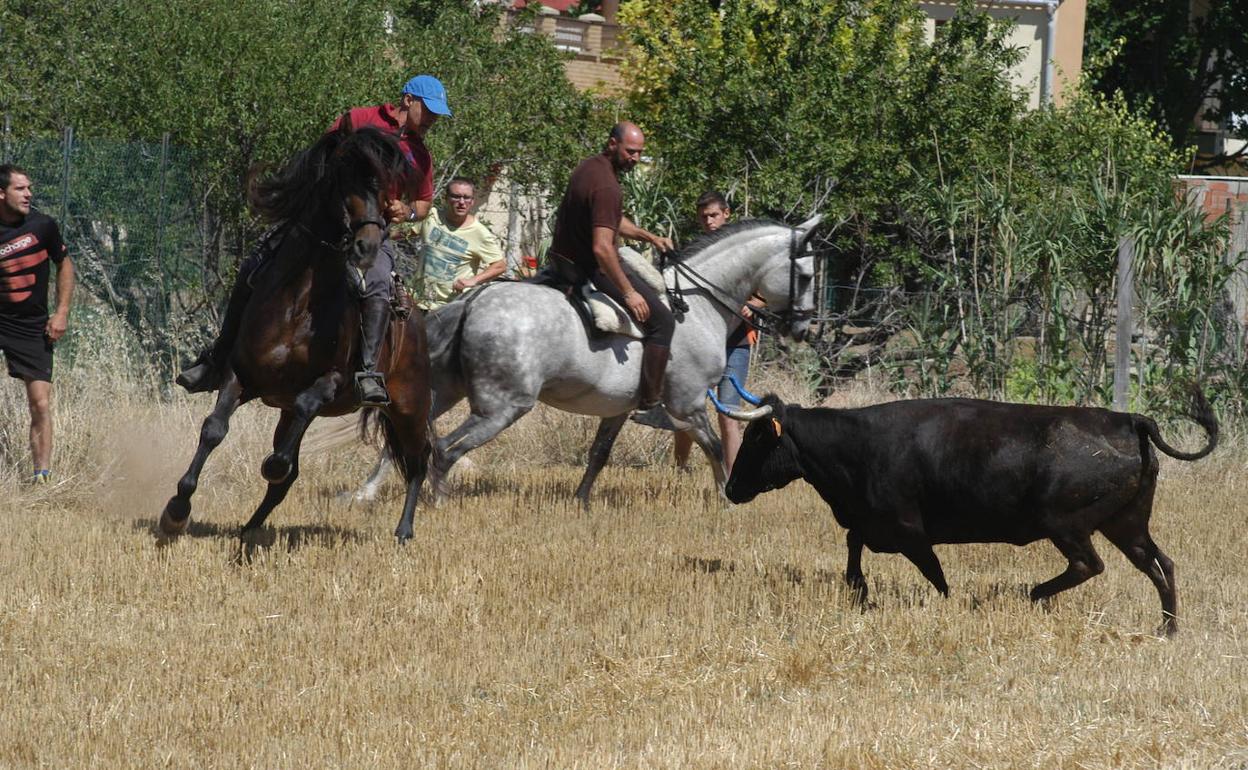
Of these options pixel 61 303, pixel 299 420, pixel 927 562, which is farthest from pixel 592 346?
pixel 61 303

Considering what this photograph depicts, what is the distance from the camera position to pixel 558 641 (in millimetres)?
7379

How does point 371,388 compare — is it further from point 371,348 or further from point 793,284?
point 793,284

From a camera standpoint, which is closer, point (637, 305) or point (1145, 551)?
point (1145, 551)

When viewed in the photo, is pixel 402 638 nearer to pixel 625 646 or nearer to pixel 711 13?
pixel 625 646

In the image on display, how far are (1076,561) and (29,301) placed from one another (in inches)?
268

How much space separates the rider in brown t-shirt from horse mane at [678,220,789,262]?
583 mm

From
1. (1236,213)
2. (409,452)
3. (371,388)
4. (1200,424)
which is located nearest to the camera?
(1200,424)

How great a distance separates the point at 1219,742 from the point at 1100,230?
30.4 feet

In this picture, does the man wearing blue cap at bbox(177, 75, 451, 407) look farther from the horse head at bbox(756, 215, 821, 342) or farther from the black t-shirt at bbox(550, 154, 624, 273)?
the horse head at bbox(756, 215, 821, 342)

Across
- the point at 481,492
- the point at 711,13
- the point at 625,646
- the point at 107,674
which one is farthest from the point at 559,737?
the point at 711,13

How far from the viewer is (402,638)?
727 centimetres

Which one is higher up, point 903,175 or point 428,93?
point 428,93

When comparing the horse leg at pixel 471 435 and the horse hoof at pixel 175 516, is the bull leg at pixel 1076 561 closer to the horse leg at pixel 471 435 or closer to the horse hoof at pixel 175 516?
the horse leg at pixel 471 435

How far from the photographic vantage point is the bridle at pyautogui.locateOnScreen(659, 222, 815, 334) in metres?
11.4
